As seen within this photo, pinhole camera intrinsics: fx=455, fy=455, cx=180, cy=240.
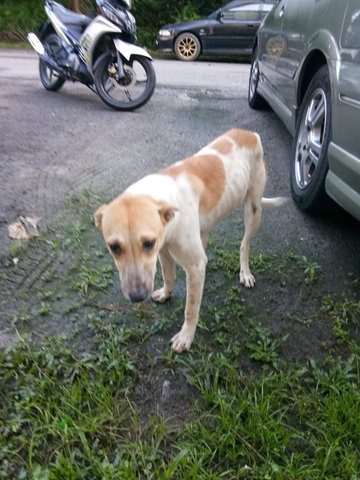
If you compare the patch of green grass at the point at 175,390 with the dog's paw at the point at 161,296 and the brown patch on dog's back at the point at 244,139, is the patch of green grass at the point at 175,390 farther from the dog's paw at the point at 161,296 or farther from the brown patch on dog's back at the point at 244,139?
the brown patch on dog's back at the point at 244,139

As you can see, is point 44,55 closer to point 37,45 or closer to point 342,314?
point 37,45

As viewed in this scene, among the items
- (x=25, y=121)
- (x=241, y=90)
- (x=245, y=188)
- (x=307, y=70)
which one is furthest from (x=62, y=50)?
(x=245, y=188)

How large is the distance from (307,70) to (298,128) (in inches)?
19.6

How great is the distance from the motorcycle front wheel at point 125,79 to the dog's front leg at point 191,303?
471 cm

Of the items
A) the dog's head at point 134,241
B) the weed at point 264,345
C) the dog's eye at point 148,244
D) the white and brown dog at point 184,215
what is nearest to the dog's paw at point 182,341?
the white and brown dog at point 184,215

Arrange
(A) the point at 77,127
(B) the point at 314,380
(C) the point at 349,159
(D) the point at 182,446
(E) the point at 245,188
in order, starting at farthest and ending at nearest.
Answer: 1. (A) the point at 77,127
2. (E) the point at 245,188
3. (C) the point at 349,159
4. (B) the point at 314,380
5. (D) the point at 182,446

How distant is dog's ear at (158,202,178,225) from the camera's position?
7.63ft

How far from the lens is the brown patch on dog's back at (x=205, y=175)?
2825 mm

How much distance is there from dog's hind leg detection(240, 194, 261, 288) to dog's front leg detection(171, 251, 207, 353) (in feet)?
2.16

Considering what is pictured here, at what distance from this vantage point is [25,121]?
20.2 feet

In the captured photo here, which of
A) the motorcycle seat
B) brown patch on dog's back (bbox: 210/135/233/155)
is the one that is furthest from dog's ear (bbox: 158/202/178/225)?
the motorcycle seat

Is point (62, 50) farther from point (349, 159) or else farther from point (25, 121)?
point (349, 159)

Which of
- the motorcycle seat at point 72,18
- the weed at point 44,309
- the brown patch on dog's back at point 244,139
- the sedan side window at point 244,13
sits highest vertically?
the motorcycle seat at point 72,18

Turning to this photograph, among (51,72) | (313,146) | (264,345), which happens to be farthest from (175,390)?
(51,72)
